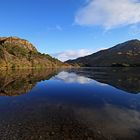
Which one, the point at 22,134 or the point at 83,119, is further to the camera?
the point at 83,119

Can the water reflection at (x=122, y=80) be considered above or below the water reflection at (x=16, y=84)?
below

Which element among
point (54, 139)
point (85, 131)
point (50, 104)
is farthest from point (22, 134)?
point (50, 104)

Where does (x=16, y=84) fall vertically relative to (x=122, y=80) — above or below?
above

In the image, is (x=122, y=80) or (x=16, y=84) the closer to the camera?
(x=16, y=84)

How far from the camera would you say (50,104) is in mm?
35156

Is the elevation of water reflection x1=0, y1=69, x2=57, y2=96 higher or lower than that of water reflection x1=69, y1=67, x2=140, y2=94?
higher

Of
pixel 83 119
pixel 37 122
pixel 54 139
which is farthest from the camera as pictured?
pixel 83 119

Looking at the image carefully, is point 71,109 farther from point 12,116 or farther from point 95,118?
point 12,116

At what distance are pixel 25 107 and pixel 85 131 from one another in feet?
45.2

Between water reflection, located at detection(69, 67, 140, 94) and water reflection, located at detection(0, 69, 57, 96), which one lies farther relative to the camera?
water reflection, located at detection(69, 67, 140, 94)

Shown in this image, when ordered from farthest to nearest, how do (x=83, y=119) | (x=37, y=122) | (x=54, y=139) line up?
(x=83, y=119), (x=37, y=122), (x=54, y=139)

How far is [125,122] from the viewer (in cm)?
2462

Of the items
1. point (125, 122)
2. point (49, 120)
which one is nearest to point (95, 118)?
point (125, 122)

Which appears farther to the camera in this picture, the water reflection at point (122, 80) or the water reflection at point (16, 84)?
the water reflection at point (122, 80)
